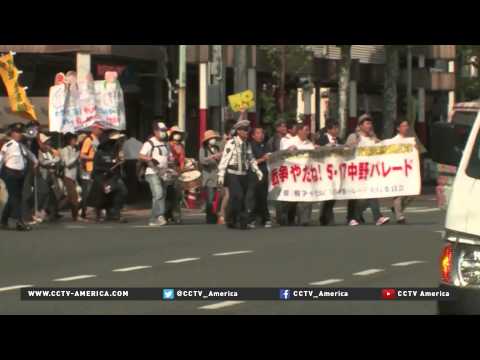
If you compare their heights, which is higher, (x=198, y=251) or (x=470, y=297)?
(x=470, y=297)

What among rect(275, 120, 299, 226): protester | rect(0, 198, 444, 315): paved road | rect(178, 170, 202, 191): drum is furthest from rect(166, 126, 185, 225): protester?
rect(275, 120, 299, 226): protester

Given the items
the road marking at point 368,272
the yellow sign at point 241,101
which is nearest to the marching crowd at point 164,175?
the yellow sign at point 241,101

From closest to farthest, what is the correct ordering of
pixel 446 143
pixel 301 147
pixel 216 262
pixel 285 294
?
pixel 446 143 < pixel 285 294 < pixel 216 262 < pixel 301 147

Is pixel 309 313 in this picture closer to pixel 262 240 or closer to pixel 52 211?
pixel 262 240

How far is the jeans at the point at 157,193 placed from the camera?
23.0 meters

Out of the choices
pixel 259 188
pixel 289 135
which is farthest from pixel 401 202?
pixel 259 188

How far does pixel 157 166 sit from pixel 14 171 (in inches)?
107

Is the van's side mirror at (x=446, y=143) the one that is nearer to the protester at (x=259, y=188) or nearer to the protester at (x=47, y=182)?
the protester at (x=259, y=188)

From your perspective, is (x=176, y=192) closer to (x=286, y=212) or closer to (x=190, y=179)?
(x=190, y=179)

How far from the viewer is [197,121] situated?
4116cm

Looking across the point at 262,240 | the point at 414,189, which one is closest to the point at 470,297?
the point at 262,240

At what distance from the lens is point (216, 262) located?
1577 centimetres

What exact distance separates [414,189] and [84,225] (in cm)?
568

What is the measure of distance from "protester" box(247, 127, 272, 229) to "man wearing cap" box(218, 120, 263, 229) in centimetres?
10
